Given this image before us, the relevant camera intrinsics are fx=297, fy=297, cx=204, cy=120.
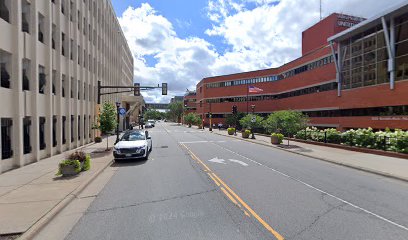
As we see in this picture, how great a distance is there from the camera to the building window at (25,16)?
48.8 feet

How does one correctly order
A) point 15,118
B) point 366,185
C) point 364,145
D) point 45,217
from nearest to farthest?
1. point 45,217
2. point 366,185
3. point 15,118
4. point 364,145

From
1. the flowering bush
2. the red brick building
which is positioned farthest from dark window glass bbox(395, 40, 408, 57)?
the flowering bush

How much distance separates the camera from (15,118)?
13.4 m

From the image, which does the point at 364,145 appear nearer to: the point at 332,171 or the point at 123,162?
the point at 332,171

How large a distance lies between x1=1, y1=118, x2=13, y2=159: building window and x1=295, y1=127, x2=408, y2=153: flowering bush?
20.3 m

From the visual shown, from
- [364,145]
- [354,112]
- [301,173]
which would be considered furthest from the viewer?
[354,112]

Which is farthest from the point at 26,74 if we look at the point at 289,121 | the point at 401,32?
the point at 401,32

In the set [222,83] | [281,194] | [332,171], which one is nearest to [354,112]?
[332,171]

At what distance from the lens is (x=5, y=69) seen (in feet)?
43.1

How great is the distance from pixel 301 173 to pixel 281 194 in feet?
13.7

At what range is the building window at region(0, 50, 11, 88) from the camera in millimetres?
12867

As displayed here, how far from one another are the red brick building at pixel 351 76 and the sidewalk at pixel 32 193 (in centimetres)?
3240

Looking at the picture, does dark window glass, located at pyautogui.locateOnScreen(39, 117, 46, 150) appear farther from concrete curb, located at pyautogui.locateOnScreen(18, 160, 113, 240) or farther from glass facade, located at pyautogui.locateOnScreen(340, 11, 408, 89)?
glass facade, located at pyautogui.locateOnScreen(340, 11, 408, 89)

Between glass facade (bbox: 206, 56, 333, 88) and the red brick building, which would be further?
glass facade (bbox: 206, 56, 333, 88)
